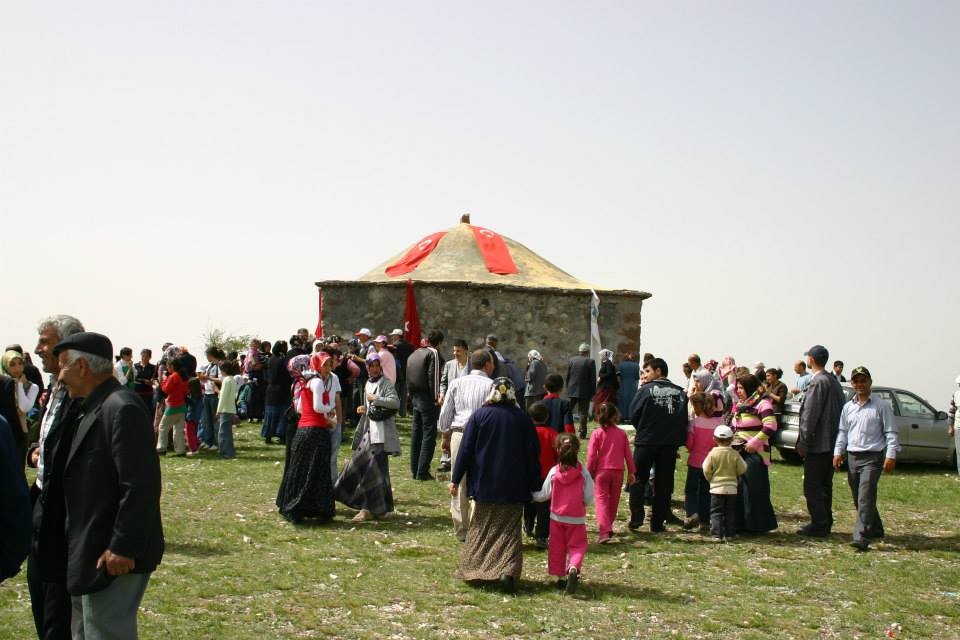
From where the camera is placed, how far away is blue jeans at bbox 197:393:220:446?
16.9m

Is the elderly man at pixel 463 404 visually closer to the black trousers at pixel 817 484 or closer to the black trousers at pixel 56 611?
the black trousers at pixel 817 484

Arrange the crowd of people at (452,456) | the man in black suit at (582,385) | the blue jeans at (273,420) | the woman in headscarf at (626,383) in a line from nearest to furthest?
the crowd of people at (452,456), the blue jeans at (273,420), the man in black suit at (582,385), the woman in headscarf at (626,383)

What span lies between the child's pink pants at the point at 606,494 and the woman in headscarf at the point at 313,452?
9.36ft

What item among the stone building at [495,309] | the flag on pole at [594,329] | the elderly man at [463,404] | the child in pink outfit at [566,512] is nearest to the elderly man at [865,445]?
the child in pink outfit at [566,512]

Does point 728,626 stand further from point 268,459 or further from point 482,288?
point 482,288

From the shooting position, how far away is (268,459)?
15.6 meters

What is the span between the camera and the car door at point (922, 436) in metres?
16.3

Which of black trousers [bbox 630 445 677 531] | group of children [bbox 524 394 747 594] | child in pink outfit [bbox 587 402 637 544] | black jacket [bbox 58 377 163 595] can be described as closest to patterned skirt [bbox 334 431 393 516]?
group of children [bbox 524 394 747 594]

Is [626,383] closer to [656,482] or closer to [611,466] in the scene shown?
[656,482]

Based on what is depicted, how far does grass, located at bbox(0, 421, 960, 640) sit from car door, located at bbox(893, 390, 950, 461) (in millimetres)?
5077

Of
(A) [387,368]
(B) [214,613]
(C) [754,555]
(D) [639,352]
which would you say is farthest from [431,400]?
(D) [639,352]

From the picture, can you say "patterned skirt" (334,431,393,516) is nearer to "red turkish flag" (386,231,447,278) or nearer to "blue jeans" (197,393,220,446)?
"blue jeans" (197,393,220,446)

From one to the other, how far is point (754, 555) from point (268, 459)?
8.58m

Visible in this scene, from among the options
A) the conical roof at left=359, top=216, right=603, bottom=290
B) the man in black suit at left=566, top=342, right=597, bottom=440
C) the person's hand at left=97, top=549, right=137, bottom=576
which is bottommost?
the person's hand at left=97, top=549, right=137, bottom=576
